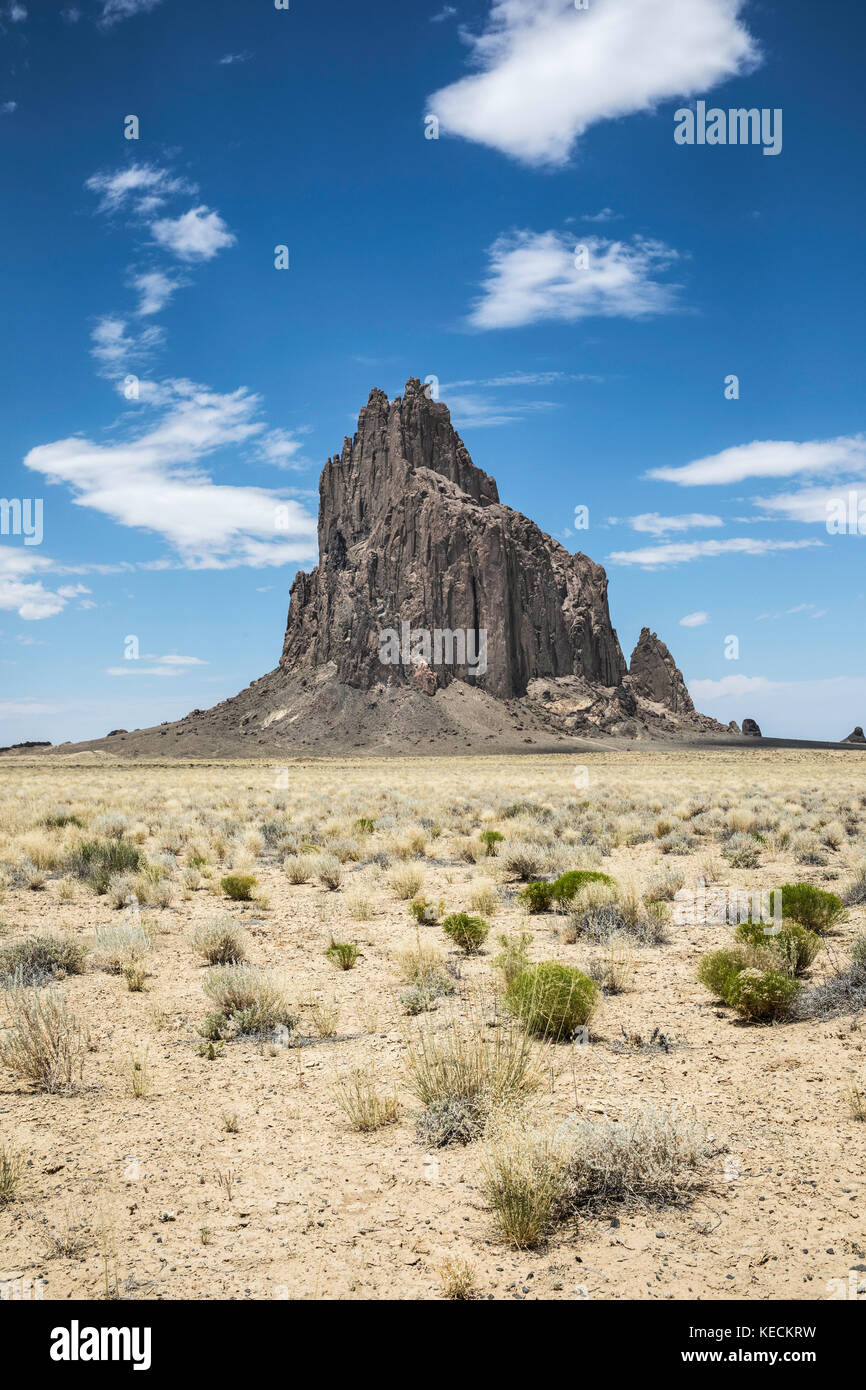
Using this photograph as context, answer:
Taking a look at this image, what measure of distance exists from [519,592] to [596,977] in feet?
466

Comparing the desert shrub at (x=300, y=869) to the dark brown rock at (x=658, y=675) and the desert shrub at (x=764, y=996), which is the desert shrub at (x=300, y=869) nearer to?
the desert shrub at (x=764, y=996)

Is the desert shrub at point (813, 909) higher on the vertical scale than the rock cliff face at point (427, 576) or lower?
lower

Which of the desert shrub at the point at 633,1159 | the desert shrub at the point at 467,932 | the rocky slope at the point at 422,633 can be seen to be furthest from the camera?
the rocky slope at the point at 422,633

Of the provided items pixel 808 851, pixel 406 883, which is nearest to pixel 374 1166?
pixel 406 883

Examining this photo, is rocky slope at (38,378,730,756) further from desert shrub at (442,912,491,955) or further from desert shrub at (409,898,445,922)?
desert shrub at (442,912,491,955)

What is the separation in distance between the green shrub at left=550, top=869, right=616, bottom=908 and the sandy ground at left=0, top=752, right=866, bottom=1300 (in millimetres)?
2576

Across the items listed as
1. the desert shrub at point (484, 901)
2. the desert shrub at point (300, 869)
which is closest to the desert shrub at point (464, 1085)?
the desert shrub at point (484, 901)

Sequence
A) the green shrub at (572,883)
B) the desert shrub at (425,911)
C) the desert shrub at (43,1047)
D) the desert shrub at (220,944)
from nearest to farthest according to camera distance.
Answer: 1. the desert shrub at (43,1047)
2. the desert shrub at (220,944)
3. the desert shrub at (425,911)
4. the green shrub at (572,883)

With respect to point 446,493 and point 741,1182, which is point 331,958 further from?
point 446,493

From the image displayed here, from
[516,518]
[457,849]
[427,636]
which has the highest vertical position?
[516,518]

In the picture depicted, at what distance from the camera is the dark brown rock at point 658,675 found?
7399 inches

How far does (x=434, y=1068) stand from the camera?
5.74 m

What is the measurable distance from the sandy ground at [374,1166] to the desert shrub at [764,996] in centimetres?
19
